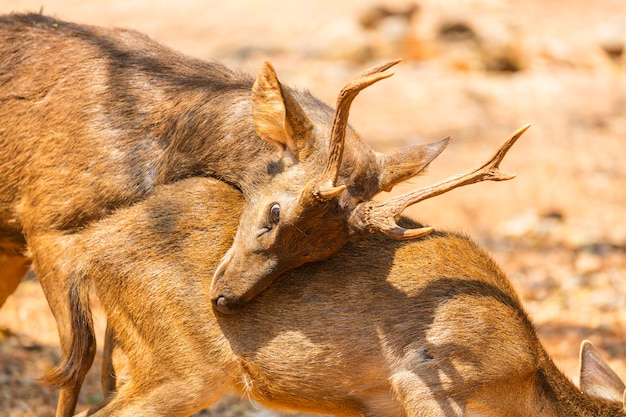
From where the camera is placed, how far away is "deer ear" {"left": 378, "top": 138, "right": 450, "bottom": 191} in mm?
5531

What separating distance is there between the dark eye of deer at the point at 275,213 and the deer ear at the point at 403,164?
651 millimetres

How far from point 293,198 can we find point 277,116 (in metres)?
0.44

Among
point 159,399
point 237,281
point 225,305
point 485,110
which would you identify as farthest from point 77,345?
point 485,110

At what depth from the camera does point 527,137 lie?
47.7ft

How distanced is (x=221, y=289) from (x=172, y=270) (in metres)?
0.43

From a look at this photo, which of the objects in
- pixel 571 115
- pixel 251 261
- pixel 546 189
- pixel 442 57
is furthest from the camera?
pixel 442 57

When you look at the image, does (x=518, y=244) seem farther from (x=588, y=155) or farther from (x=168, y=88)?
(x=168, y=88)

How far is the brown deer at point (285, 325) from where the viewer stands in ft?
18.0

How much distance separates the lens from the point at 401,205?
17.0 feet

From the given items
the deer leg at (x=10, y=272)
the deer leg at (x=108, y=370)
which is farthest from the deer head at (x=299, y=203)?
the deer leg at (x=10, y=272)

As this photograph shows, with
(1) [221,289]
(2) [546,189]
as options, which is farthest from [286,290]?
(2) [546,189]

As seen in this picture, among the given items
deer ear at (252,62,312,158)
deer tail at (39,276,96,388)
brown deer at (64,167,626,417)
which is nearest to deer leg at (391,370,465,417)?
brown deer at (64,167,626,417)

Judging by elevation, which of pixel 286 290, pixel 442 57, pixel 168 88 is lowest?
pixel 442 57

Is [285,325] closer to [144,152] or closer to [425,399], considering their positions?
[425,399]
